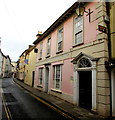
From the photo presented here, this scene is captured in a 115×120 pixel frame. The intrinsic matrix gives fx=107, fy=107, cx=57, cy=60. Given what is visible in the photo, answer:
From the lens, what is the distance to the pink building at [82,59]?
5.79 metres

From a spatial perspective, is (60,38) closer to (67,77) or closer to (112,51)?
(67,77)

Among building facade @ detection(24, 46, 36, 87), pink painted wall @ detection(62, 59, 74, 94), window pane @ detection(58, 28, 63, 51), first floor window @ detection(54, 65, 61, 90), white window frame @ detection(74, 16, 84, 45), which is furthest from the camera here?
building facade @ detection(24, 46, 36, 87)

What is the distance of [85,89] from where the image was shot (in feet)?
22.6

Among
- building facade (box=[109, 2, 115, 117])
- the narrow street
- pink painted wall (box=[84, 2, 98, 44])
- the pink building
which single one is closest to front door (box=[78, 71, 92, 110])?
the pink building

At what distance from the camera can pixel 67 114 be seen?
231 inches

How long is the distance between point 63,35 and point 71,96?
5.36 metres

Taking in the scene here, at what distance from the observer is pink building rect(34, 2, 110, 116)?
5.79 meters

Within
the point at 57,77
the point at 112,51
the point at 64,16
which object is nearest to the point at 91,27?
the point at 112,51

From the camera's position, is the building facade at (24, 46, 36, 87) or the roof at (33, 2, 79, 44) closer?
the roof at (33, 2, 79, 44)

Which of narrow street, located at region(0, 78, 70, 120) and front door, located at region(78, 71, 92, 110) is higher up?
front door, located at region(78, 71, 92, 110)

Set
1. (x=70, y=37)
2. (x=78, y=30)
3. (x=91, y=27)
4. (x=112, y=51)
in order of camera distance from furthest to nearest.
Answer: (x=70, y=37) < (x=78, y=30) < (x=91, y=27) < (x=112, y=51)

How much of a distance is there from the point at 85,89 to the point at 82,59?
1961 mm

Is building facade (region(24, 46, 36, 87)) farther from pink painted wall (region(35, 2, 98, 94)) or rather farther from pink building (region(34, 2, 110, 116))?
pink painted wall (region(35, 2, 98, 94))

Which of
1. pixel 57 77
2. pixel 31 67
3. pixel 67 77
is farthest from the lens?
pixel 31 67
